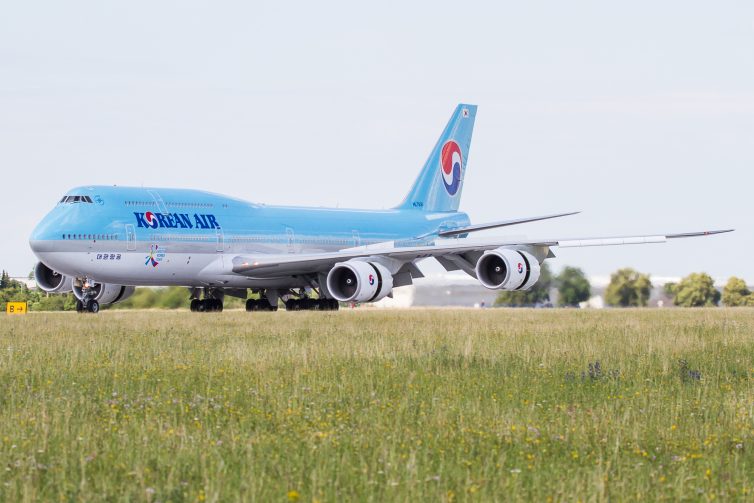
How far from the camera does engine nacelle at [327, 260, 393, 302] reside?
32.1 m

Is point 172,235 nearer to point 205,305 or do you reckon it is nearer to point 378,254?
point 205,305


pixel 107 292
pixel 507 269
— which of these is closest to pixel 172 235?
pixel 107 292

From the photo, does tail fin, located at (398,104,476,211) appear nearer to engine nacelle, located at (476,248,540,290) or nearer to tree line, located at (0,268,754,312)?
tree line, located at (0,268,754,312)

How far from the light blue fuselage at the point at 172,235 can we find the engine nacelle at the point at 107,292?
2.37 metres

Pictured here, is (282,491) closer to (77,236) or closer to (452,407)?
(452,407)

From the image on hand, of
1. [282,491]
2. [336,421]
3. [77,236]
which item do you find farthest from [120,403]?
[77,236]

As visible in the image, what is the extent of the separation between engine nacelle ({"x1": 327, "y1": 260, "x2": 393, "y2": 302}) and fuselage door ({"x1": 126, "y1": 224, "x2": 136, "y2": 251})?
5557 millimetres

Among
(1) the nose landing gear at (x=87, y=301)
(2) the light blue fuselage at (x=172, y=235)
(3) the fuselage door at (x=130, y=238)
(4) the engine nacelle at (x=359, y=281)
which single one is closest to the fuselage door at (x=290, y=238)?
(2) the light blue fuselage at (x=172, y=235)

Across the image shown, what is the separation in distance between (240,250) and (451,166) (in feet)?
39.2

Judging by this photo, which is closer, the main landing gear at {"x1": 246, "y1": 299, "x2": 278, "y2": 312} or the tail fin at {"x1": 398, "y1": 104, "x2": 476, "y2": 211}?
the main landing gear at {"x1": 246, "y1": 299, "x2": 278, "y2": 312}

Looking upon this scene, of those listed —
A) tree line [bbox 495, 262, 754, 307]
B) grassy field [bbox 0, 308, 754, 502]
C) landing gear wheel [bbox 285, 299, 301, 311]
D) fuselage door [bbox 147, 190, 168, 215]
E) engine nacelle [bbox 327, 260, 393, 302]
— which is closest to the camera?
grassy field [bbox 0, 308, 754, 502]

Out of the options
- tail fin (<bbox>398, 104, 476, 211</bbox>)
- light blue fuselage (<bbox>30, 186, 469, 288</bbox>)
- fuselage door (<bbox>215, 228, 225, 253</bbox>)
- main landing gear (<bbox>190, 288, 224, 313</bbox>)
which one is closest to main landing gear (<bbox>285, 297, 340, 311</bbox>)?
light blue fuselage (<bbox>30, 186, 469, 288</bbox>)

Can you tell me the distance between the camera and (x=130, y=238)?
30.8 metres

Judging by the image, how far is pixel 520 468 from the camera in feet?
26.9
